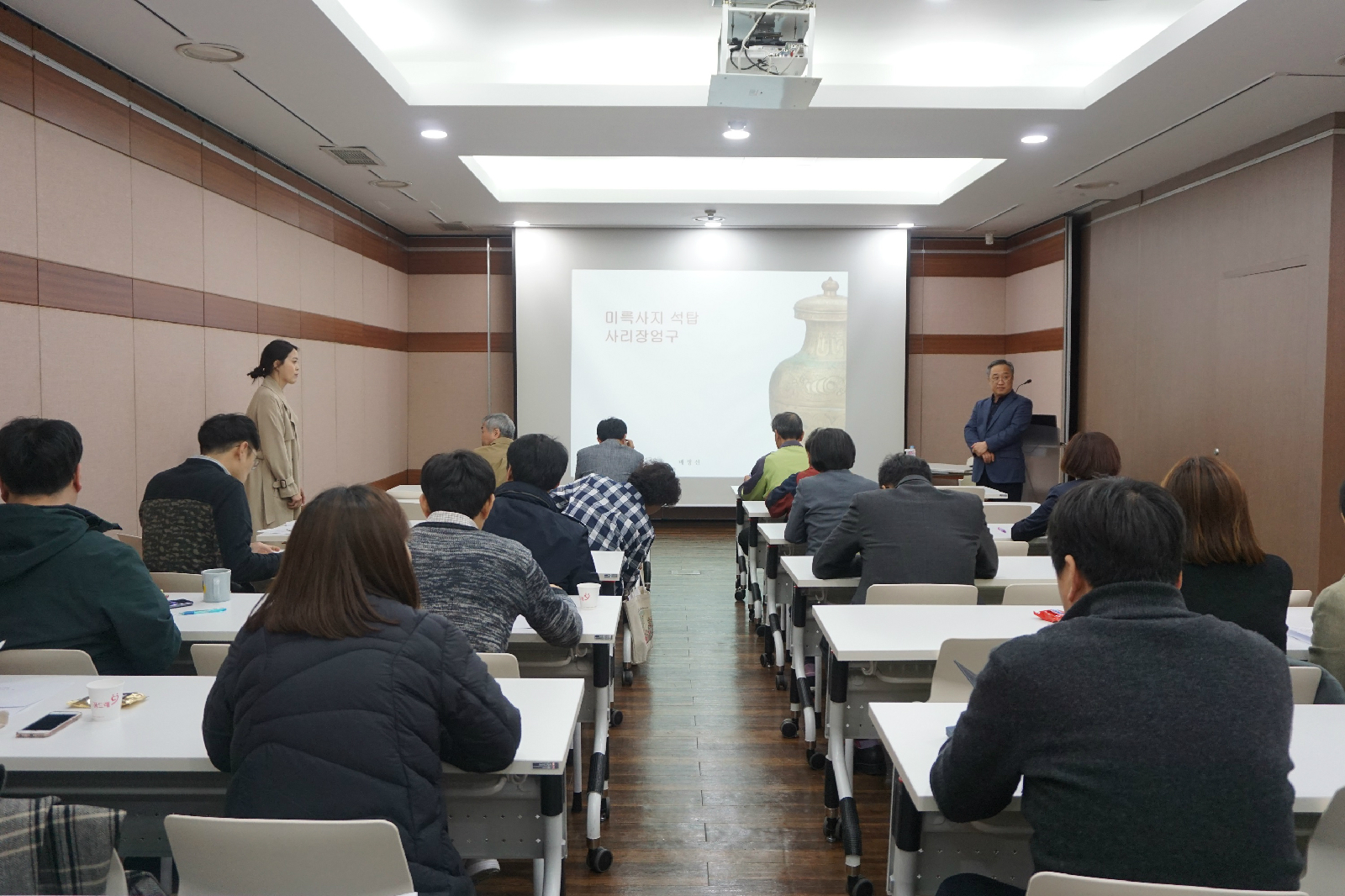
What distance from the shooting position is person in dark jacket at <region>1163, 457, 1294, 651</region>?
2.29m

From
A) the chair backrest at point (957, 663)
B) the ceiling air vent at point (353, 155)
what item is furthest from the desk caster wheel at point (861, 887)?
the ceiling air vent at point (353, 155)

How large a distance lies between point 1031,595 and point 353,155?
5041 mm

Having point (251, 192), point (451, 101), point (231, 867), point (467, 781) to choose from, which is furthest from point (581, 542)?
point (251, 192)

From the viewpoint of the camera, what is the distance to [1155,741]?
1296mm

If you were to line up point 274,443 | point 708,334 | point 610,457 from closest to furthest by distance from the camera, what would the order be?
point 274,443 < point 610,457 < point 708,334

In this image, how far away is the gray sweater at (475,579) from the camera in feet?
7.34

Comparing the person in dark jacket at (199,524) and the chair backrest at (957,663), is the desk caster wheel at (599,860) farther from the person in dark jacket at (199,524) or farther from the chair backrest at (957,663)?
the person in dark jacket at (199,524)

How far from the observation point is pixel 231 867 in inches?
57.8

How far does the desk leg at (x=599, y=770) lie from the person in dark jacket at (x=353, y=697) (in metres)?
1.18

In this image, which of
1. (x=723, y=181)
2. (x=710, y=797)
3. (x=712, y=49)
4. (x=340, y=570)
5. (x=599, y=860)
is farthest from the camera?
(x=723, y=181)

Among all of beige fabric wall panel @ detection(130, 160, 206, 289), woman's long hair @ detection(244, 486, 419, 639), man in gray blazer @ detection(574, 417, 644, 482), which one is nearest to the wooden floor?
man in gray blazer @ detection(574, 417, 644, 482)

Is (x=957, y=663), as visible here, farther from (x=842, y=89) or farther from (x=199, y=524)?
(x=842, y=89)

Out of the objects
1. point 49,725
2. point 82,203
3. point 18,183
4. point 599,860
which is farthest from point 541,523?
point 82,203

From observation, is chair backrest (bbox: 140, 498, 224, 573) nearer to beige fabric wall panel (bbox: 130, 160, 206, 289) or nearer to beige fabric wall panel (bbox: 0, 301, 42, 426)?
beige fabric wall panel (bbox: 0, 301, 42, 426)
